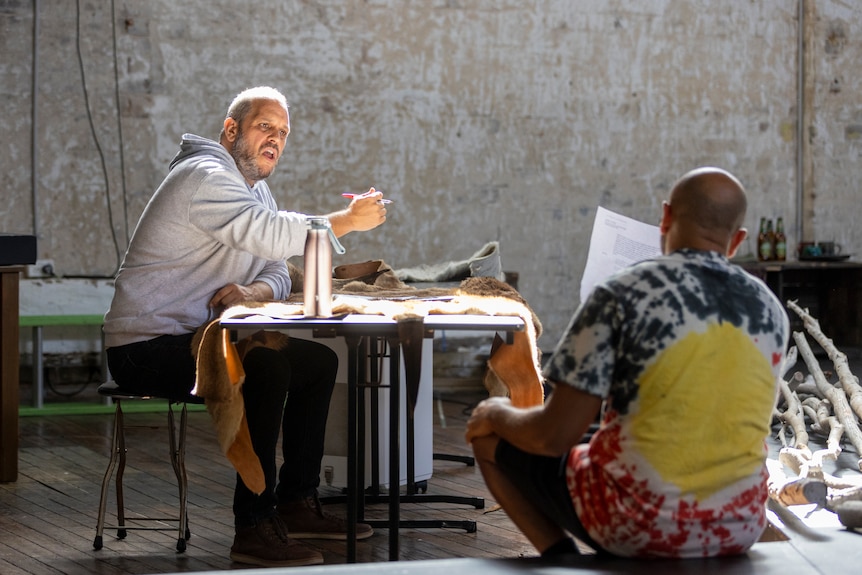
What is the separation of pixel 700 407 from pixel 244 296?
65.6 inches

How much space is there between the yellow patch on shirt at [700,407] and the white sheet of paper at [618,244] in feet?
6.93

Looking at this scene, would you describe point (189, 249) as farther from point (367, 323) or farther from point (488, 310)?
point (488, 310)

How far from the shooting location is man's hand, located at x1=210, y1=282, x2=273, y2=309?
3249 mm

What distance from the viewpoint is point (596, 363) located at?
199 centimetres

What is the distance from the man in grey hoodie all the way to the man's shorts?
3.24 ft

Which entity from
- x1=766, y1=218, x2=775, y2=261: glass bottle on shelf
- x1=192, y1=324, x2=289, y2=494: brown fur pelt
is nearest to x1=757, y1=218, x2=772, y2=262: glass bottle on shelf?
x1=766, y1=218, x2=775, y2=261: glass bottle on shelf

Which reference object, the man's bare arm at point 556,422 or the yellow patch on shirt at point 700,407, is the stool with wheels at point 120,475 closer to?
the man's bare arm at point 556,422

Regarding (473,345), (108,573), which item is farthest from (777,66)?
(108,573)

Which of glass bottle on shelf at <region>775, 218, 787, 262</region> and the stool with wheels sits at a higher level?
glass bottle on shelf at <region>775, 218, 787, 262</region>

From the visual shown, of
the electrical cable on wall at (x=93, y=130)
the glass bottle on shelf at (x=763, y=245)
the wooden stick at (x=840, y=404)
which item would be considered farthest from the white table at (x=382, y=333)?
the glass bottle on shelf at (x=763, y=245)

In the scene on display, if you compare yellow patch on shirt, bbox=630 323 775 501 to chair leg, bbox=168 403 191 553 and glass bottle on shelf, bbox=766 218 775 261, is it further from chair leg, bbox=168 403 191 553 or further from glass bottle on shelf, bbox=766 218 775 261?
glass bottle on shelf, bbox=766 218 775 261

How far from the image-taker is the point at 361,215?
3.23 meters

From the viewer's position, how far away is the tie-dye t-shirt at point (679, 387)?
1980 mm

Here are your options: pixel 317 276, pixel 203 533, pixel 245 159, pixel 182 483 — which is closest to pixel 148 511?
pixel 203 533
